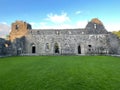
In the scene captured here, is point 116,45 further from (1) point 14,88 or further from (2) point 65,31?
(1) point 14,88

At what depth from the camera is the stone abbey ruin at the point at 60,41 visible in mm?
34438

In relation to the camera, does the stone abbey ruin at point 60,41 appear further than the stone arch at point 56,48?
No

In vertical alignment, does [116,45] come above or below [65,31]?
below

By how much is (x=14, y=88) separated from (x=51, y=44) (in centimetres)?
2844

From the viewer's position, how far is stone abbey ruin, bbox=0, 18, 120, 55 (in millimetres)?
34438

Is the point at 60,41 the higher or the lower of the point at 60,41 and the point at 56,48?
the higher

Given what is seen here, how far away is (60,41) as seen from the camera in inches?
1400

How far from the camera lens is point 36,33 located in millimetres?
36688

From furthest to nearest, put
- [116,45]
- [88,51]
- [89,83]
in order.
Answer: [88,51] < [116,45] < [89,83]

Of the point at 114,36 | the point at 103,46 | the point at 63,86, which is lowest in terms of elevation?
the point at 63,86

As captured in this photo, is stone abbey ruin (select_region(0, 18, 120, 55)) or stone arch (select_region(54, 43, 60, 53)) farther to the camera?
stone arch (select_region(54, 43, 60, 53))

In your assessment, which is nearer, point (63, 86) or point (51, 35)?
point (63, 86)

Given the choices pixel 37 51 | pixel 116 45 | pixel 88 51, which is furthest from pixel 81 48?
pixel 37 51

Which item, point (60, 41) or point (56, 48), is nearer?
point (60, 41)
